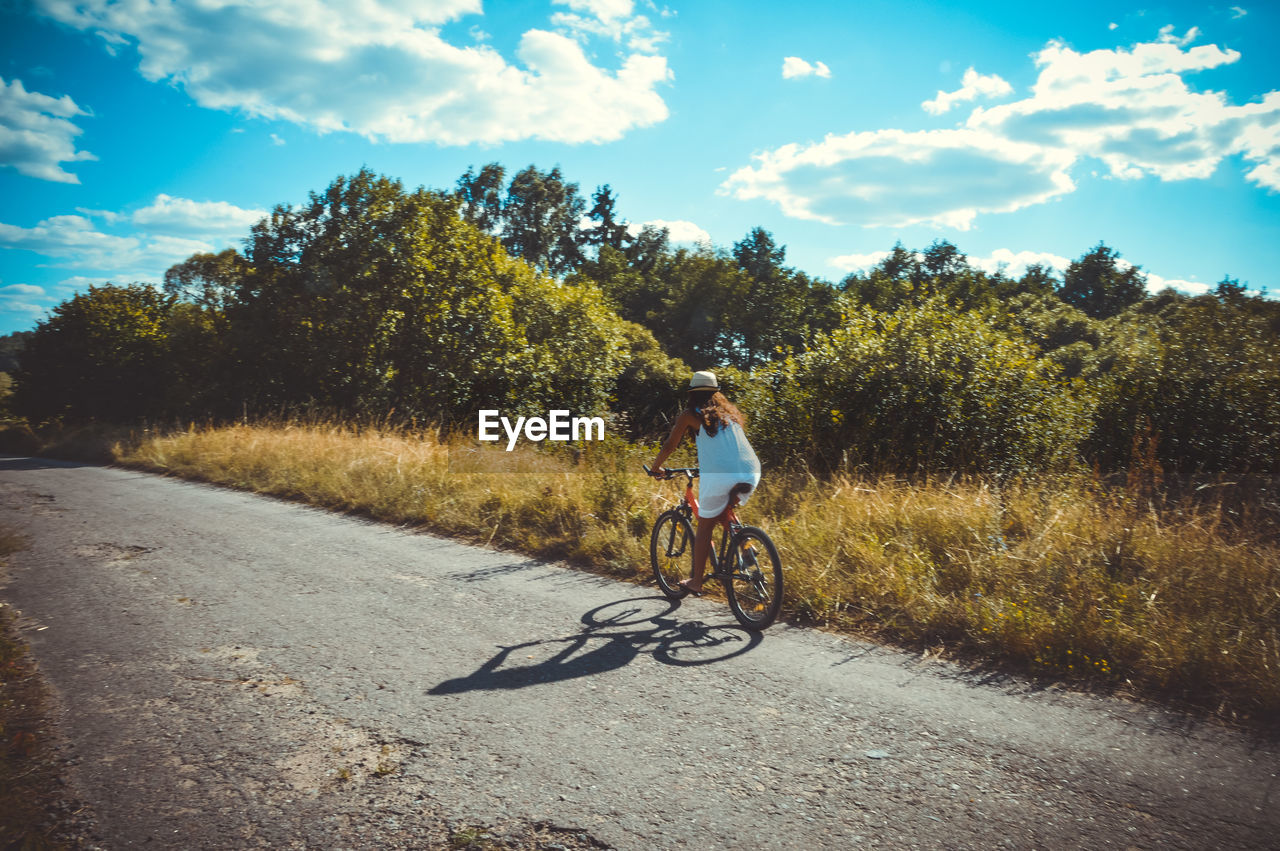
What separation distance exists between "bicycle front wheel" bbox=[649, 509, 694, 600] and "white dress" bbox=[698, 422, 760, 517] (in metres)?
0.75

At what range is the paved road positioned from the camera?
270 centimetres

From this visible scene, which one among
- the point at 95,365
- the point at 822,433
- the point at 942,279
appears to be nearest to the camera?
the point at 822,433

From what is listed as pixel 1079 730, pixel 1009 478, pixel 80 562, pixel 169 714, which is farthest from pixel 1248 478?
pixel 80 562

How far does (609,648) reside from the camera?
4.54 metres

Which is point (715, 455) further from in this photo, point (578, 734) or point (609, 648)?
point (578, 734)

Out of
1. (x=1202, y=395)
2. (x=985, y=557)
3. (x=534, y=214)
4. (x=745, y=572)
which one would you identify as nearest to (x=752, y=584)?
(x=745, y=572)

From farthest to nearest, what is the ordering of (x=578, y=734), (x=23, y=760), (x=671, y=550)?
(x=671, y=550) → (x=578, y=734) → (x=23, y=760)

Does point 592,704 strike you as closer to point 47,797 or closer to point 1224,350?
point 47,797

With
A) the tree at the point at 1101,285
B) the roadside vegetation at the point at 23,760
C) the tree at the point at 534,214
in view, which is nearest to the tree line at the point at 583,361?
the roadside vegetation at the point at 23,760

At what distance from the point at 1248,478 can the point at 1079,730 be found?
303 inches

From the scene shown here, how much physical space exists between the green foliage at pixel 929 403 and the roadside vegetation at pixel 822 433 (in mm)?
41

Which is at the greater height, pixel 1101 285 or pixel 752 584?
pixel 1101 285

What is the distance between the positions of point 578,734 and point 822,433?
22.8 ft

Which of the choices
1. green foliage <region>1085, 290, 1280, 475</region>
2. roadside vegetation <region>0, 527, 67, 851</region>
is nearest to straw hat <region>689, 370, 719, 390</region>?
roadside vegetation <region>0, 527, 67, 851</region>
